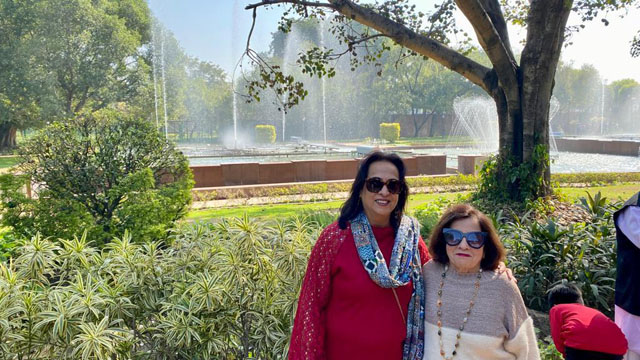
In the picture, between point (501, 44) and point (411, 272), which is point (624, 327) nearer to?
point (411, 272)

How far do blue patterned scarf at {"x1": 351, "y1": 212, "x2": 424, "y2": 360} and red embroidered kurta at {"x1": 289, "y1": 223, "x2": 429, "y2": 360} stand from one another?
0.03 m

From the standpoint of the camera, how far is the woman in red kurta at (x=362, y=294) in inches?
66.6

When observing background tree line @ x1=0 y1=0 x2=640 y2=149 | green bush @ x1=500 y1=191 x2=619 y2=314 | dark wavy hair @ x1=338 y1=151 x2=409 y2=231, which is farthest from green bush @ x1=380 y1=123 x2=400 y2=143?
dark wavy hair @ x1=338 y1=151 x2=409 y2=231

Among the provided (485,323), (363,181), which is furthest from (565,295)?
(363,181)

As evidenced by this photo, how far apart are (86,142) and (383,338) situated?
14.0ft

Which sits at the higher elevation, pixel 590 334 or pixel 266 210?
pixel 590 334

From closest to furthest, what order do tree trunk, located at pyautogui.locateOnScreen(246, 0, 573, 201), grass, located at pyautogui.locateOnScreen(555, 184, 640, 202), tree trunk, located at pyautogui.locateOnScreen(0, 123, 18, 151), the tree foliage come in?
tree trunk, located at pyautogui.locateOnScreen(246, 0, 573, 201)
grass, located at pyautogui.locateOnScreen(555, 184, 640, 202)
the tree foliage
tree trunk, located at pyautogui.locateOnScreen(0, 123, 18, 151)

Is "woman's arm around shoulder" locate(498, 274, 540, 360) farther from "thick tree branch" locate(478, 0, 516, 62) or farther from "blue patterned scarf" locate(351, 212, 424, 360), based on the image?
"thick tree branch" locate(478, 0, 516, 62)

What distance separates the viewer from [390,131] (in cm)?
3406

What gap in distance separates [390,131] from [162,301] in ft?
105

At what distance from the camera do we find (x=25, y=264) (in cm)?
294

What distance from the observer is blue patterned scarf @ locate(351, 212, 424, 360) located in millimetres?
1645

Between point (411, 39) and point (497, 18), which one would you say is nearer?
point (411, 39)

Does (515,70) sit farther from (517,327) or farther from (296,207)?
(517,327)
